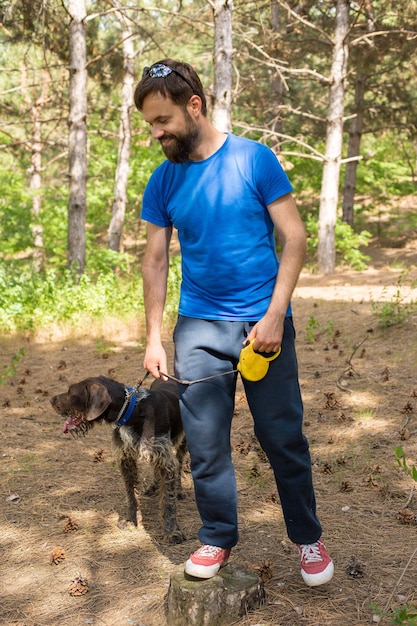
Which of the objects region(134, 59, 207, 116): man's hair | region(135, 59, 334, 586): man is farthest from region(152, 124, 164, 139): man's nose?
region(134, 59, 207, 116): man's hair

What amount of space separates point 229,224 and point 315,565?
190cm

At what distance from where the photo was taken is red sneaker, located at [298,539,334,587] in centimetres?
335

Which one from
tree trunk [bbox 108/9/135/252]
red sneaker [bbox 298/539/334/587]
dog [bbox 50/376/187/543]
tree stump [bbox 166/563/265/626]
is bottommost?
tree stump [bbox 166/563/265/626]

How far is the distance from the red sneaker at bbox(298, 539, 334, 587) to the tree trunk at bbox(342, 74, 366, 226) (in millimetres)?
17899

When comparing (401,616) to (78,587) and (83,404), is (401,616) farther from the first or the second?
(83,404)

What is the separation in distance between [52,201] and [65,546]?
20501mm

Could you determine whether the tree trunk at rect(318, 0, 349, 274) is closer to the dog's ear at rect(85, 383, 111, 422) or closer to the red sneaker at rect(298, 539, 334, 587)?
the dog's ear at rect(85, 383, 111, 422)

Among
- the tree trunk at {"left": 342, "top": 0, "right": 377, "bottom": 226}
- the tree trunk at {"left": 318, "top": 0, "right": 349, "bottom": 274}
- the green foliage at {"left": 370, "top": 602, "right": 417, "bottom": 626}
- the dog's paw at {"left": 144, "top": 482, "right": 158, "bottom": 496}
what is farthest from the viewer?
the tree trunk at {"left": 342, "top": 0, "right": 377, "bottom": 226}

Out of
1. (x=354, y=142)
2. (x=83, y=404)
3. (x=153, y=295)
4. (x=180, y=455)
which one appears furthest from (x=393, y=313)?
(x=354, y=142)

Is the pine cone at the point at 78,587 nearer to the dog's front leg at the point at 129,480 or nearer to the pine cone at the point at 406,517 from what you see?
the dog's front leg at the point at 129,480

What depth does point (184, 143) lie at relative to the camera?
2.95 metres

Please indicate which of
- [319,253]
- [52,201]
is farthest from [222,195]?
[52,201]

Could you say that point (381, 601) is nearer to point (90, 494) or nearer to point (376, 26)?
point (90, 494)

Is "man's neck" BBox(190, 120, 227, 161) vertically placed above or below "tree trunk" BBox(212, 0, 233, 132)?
below
